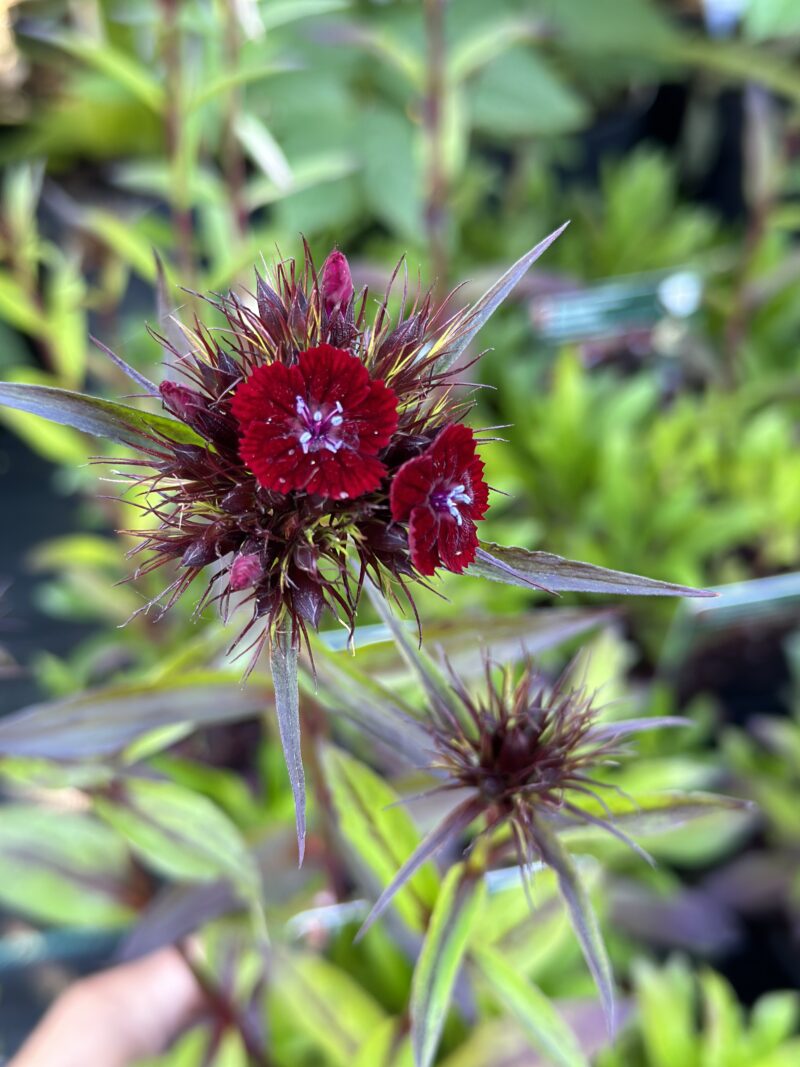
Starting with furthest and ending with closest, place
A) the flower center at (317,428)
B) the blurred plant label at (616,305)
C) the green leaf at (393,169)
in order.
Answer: the green leaf at (393,169) < the blurred plant label at (616,305) < the flower center at (317,428)

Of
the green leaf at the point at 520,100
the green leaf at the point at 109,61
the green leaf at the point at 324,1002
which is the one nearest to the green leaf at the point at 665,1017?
the green leaf at the point at 324,1002

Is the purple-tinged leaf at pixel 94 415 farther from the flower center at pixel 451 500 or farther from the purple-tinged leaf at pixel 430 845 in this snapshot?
the purple-tinged leaf at pixel 430 845

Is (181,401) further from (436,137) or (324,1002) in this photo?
(436,137)

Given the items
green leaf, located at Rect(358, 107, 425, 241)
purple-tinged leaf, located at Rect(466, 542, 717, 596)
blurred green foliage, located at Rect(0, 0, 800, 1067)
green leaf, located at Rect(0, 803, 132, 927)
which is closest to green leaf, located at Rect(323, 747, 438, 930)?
blurred green foliage, located at Rect(0, 0, 800, 1067)

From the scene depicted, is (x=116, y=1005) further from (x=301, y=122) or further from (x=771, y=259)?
(x=301, y=122)

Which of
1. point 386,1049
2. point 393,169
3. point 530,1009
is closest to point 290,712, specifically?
point 530,1009

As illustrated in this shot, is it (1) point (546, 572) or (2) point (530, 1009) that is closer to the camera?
(1) point (546, 572)

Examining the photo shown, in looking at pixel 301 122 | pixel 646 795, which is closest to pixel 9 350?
pixel 301 122

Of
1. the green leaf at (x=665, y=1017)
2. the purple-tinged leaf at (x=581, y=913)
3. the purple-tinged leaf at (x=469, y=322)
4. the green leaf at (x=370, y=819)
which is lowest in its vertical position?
the green leaf at (x=665, y=1017)
